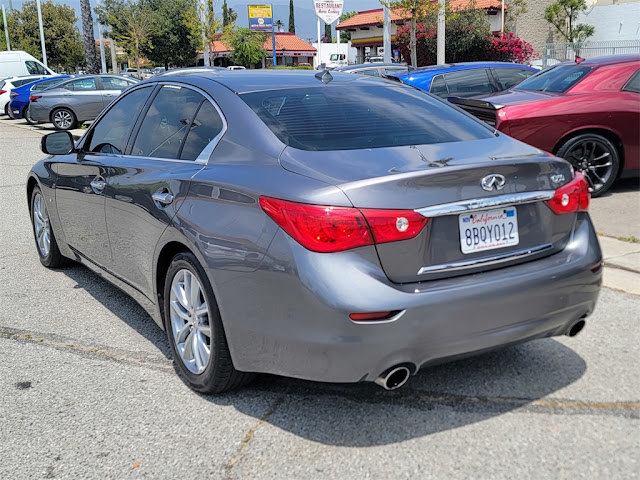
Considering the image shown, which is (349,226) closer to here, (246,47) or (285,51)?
(246,47)

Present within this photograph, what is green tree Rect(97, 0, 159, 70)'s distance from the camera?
58062 millimetres

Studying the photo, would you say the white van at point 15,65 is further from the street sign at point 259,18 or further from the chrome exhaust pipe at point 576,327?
the street sign at point 259,18

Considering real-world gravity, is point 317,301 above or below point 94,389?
above

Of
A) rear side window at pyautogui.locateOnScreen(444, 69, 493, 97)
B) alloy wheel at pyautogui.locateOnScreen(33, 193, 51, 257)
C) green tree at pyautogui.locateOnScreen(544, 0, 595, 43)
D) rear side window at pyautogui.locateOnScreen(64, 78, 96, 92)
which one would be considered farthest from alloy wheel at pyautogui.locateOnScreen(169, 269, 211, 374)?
green tree at pyautogui.locateOnScreen(544, 0, 595, 43)

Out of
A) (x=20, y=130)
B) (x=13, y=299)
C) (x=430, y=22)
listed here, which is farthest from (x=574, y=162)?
(x=430, y=22)

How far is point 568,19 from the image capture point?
132 ft

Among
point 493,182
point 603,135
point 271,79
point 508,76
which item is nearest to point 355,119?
point 271,79

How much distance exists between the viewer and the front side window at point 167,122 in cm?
406

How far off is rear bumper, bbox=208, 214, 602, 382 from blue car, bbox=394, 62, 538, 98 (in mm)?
8777

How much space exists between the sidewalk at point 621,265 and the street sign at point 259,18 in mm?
78237

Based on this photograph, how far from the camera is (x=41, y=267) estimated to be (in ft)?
20.8

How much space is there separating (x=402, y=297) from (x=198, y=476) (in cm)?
110

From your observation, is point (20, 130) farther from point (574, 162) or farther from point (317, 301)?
point (317, 301)

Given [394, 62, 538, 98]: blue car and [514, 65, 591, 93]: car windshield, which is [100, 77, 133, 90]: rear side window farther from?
[514, 65, 591, 93]: car windshield
